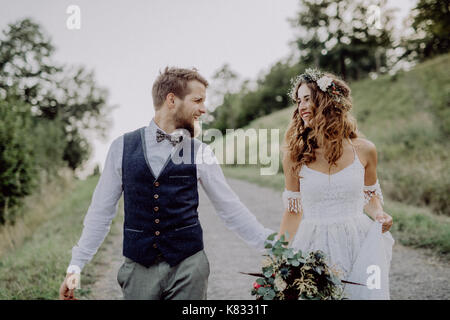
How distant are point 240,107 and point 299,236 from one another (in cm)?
4159

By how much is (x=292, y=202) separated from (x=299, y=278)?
81 centimetres

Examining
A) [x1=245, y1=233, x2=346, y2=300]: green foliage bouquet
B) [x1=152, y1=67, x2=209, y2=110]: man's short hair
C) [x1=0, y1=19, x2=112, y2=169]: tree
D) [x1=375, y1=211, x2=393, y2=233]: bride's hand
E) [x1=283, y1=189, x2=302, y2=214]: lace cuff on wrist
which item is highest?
[x1=0, y1=19, x2=112, y2=169]: tree

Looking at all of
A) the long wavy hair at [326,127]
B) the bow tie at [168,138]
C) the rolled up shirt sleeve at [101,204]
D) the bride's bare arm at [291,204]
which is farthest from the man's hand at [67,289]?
the long wavy hair at [326,127]

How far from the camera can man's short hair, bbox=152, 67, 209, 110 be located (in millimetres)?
1941

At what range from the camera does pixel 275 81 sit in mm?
50375

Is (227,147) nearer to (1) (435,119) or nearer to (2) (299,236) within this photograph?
(1) (435,119)

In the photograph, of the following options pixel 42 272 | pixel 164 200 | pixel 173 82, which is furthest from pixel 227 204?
pixel 42 272

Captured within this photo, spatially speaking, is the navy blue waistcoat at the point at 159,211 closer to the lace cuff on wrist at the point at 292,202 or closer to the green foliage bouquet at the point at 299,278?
the green foliage bouquet at the point at 299,278

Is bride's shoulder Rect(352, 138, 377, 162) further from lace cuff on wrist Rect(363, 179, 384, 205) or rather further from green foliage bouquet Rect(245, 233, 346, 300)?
green foliage bouquet Rect(245, 233, 346, 300)

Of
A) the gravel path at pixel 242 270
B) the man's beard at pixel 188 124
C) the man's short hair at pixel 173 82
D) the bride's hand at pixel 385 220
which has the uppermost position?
the man's short hair at pixel 173 82

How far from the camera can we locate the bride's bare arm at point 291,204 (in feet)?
7.98

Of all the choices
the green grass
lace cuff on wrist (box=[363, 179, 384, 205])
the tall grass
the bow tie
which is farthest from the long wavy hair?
the green grass

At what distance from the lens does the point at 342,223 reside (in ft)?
7.80

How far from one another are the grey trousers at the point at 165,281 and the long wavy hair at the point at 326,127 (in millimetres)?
1038
